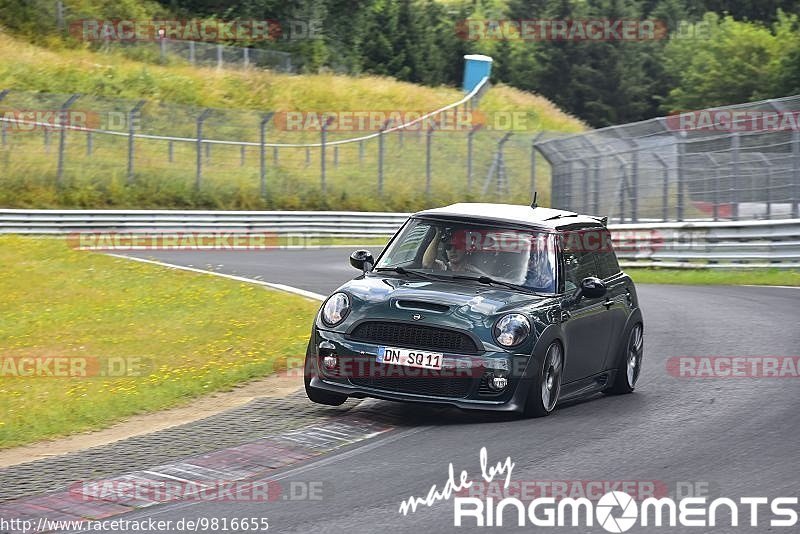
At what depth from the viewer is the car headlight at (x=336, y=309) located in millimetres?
9539

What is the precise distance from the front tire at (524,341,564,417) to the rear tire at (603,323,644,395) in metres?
1.37

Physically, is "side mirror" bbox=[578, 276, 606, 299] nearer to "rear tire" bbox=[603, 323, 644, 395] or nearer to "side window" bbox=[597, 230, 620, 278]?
"side window" bbox=[597, 230, 620, 278]

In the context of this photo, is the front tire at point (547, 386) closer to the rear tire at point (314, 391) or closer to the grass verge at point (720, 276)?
the rear tire at point (314, 391)

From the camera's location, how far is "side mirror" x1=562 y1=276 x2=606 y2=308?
10109 mm

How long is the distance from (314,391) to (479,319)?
4.56 feet

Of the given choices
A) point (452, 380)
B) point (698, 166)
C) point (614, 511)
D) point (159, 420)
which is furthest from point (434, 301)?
point (698, 166)

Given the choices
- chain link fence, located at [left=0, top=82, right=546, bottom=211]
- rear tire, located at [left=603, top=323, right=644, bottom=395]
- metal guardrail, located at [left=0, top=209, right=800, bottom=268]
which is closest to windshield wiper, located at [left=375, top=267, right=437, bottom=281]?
rear tire, located at [left=603, top=323, right=644, bottom=395]

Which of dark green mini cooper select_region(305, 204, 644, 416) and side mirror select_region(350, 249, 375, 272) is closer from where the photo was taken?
dark green mini cooper select_region(305, 204, 644, 416)

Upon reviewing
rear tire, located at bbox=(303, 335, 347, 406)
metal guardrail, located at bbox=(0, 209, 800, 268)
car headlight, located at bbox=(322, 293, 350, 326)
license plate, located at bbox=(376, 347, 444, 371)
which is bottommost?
metal guardrail, located at bbox=(0, 209, 800, 268)

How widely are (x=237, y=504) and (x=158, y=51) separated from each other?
51.0 m

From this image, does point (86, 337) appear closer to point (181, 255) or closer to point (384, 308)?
point (384, 308)

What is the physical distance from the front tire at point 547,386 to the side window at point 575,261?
2.12 feet

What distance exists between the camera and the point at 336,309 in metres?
9.60

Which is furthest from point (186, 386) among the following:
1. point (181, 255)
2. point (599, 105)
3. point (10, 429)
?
point (599, 105)
